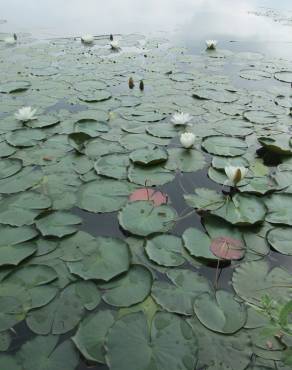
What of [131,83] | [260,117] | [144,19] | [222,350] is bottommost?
[222,350]

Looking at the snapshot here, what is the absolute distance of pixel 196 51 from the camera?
601 centimetres

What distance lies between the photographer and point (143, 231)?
215 centimetres

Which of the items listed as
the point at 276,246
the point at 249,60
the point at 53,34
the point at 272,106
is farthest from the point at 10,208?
the point at 53,34

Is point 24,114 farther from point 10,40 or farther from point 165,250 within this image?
point 10,40

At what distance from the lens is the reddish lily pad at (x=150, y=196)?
240 centimetres

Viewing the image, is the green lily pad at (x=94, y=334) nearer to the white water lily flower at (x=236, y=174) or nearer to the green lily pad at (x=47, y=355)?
the green lily pad at (x=47, y=355)

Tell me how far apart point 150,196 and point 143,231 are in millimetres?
351

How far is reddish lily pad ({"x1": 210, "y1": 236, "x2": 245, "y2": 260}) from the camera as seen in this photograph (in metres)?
2.00

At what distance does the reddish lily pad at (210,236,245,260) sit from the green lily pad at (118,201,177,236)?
316 mm

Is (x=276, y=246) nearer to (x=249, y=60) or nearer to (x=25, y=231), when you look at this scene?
(x=25, y=231)

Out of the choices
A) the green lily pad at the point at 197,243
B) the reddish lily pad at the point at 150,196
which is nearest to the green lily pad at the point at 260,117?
the reddish lily pad at the point at 150,196

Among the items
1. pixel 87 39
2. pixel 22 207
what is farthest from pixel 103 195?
pixel 87 39

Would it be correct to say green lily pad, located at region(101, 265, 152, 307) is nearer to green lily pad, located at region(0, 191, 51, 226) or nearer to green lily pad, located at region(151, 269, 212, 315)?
green lily pad, located at region(151, 269, 212, 315)

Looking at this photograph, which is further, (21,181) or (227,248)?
(21,181)
